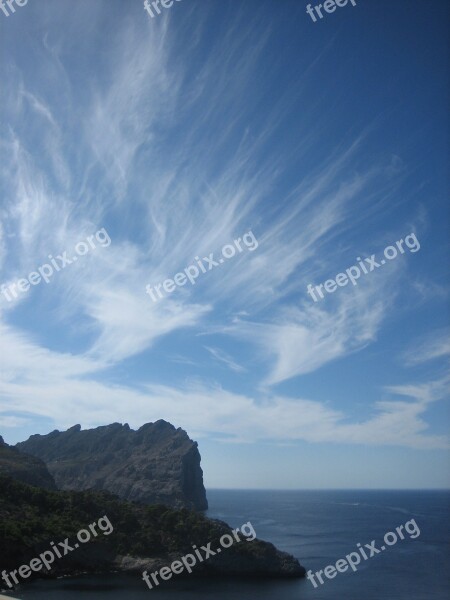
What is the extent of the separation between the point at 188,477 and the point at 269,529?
51982mm

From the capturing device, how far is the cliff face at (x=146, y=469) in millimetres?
159000

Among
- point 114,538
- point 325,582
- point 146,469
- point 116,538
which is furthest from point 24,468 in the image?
point 325,582

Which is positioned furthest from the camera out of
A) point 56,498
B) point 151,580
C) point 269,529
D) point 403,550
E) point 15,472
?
point 269,529

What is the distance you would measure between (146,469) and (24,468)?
67548 mm

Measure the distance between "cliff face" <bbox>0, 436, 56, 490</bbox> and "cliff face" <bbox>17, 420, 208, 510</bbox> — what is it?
4327 cm

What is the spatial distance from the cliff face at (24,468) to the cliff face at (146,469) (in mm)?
43271

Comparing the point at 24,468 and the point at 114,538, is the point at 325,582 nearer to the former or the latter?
the point at 114,538

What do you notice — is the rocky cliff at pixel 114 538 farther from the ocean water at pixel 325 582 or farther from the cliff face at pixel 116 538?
the ocean water at pixel 325 582

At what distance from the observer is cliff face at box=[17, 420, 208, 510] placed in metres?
159

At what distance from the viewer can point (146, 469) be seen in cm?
16962

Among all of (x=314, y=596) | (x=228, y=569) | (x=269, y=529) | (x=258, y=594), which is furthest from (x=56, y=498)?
(x=269, y=529)

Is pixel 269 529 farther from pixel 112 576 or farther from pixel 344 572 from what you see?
pixel 112 576

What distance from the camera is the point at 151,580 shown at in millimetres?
65250

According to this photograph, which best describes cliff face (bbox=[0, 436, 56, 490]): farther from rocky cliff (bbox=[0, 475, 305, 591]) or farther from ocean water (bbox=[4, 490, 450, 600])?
ocean water (bbox=[4, 490, 450, 600])
